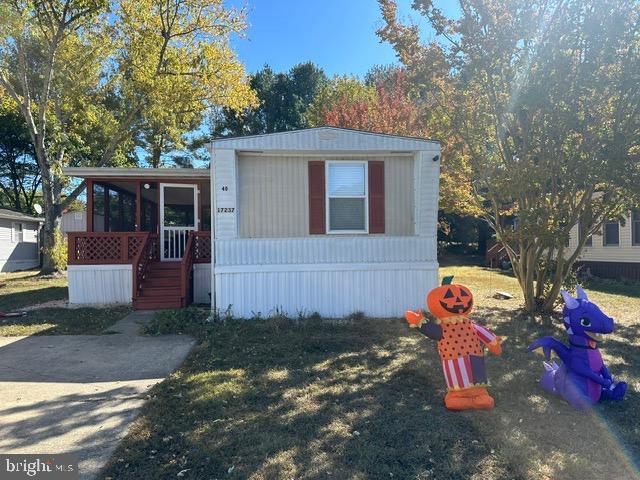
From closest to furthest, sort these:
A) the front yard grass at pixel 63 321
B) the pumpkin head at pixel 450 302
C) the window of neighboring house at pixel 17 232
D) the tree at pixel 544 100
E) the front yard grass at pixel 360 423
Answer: the front yard grass at pixel 360 423
the pumpkin head at pixel 450 302
the tree at pixel 544 100
the front yard grass at pixel 63 321
the window of neighboring house at pixel 17 232

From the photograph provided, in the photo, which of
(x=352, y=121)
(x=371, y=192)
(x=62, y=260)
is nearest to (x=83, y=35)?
(x=62, y=260)

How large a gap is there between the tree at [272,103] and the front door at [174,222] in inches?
665

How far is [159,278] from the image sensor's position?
9.95m

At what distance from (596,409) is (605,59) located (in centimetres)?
496

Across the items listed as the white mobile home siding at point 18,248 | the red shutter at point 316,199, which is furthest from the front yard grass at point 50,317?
the white mobile home siding at point 18,248

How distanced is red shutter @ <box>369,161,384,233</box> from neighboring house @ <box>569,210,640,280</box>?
953 cm

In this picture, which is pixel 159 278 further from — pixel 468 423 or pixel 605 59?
pixel 605 59

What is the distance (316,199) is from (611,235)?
13.4 meters

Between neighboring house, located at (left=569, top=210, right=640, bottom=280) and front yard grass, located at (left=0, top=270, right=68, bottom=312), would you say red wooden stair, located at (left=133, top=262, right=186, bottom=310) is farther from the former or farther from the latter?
neighboring house, located at (left=569, top=210, right=640, bottom=280)

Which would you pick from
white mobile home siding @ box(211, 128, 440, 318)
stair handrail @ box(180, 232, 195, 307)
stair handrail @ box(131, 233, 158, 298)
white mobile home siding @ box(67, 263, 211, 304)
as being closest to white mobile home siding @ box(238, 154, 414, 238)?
white mobile home siding @ box(211, 128, 440, 318)

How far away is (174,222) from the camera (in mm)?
11734

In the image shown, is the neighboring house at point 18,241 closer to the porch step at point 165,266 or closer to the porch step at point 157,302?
the porch step at point 165,266

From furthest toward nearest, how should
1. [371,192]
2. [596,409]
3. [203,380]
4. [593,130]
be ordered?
[371,192] < [593,130] < [203,380] < [596,409]

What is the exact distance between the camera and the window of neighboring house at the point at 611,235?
15.7 m
